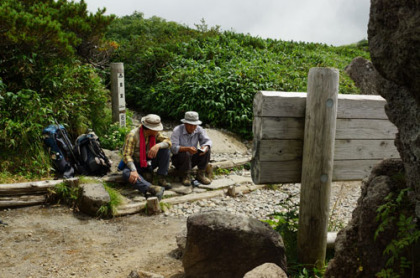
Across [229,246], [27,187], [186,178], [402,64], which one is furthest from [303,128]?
[27,187]

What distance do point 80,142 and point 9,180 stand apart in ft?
4.11

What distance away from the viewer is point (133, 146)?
622 cm

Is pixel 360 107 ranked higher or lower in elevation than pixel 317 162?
higher

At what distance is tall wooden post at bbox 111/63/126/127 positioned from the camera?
8.38 meters

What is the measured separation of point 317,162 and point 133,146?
12.2 feet

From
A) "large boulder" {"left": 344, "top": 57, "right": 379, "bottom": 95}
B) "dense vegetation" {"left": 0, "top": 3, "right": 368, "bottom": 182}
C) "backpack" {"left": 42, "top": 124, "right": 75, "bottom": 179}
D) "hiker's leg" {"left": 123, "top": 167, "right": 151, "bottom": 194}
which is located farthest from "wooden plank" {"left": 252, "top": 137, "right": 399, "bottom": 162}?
"large boulder" {"left": 344, "top": 57, "right": 379, "bottom": 95}

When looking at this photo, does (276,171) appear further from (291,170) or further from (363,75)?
(363,75)

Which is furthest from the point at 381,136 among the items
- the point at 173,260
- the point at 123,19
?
the point at 123,19

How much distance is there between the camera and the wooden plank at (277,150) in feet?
9.98

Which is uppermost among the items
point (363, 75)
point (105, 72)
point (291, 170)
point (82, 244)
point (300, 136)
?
point (363, 75)

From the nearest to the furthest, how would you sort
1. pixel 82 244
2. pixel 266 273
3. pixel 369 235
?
pixel 369 235
pixel 266 273
pixel 82 244

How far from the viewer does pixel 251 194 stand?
273 inches

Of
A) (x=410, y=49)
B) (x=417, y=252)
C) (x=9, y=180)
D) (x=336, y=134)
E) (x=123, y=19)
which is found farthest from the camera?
(x=123, y=19)

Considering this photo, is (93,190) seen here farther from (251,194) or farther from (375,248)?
(375,248)
